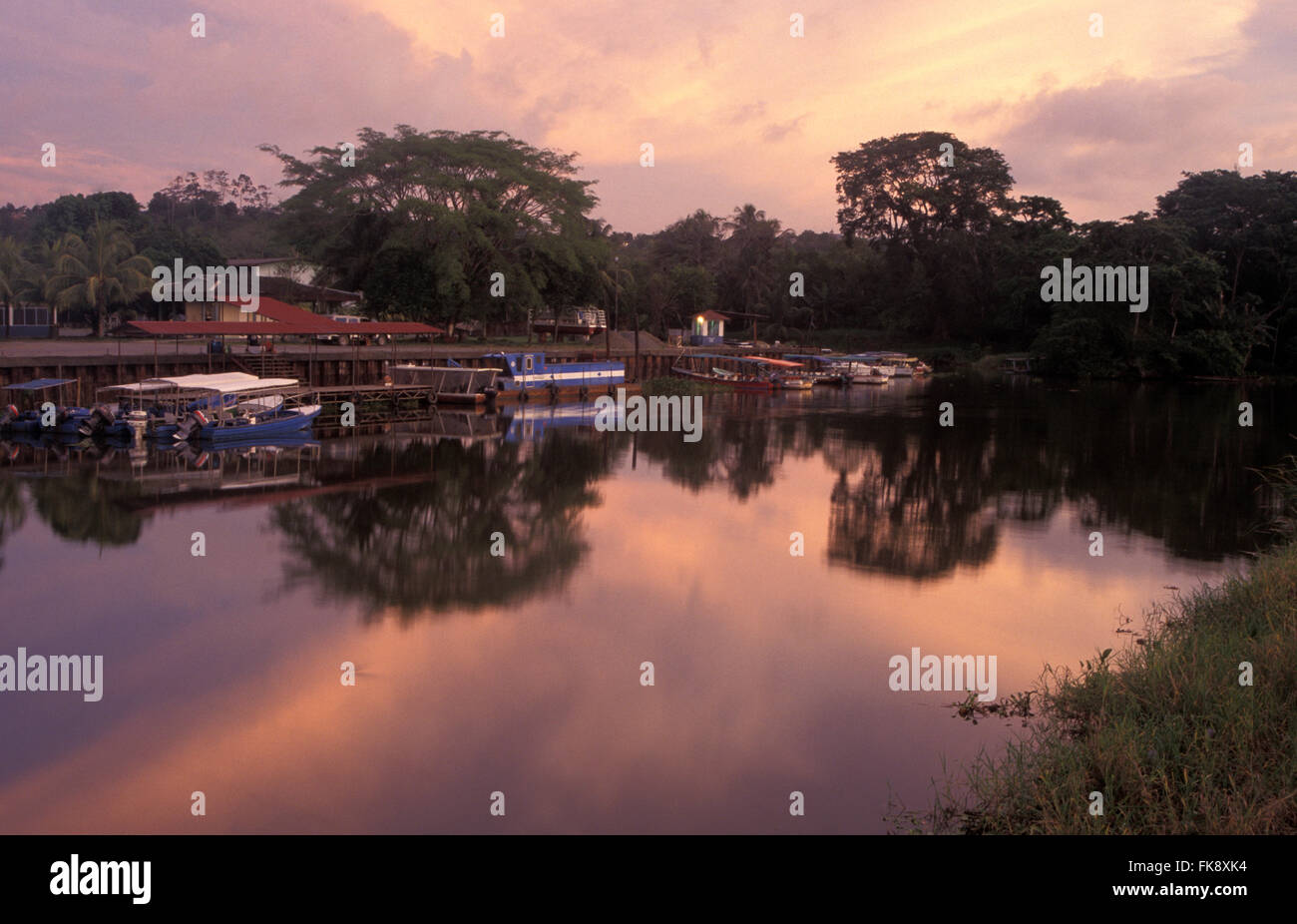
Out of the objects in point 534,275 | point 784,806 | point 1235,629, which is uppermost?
point 534,275

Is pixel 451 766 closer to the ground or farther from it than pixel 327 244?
closer to the ground

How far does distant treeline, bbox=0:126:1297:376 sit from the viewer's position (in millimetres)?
A: 55125

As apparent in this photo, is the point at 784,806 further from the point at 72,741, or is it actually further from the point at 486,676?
the point at 72,741

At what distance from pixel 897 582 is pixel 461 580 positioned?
6.91 meters

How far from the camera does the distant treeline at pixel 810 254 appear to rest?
5512cm

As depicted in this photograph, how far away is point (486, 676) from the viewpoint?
1204 centimetres

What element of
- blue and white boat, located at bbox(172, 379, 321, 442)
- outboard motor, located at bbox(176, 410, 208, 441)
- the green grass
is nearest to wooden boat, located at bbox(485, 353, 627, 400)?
the green grass

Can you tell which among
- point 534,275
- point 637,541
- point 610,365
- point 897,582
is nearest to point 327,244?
point 534,275

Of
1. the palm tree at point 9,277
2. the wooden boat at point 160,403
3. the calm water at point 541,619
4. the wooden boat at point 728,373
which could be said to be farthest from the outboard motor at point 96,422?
the wooden boat at point 728,373

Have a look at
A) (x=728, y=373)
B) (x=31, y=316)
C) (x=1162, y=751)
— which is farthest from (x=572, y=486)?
(x=31, y=316)

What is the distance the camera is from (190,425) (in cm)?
2928

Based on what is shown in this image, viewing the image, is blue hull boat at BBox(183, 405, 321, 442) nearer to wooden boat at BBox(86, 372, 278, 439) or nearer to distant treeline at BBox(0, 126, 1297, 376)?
wooden boat at BBox(86, 372, 278, 439)
